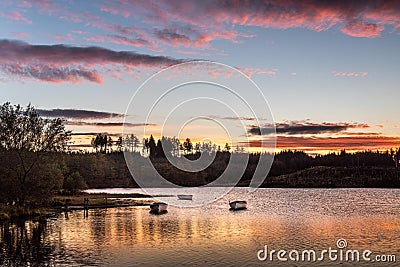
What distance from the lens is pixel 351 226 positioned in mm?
64875

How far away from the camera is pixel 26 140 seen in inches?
3039

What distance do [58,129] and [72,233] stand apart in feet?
97.9

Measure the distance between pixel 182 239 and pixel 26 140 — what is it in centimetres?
3853


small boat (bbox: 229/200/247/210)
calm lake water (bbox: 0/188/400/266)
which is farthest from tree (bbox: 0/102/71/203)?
small boat (bbox: 229/200/247/210)

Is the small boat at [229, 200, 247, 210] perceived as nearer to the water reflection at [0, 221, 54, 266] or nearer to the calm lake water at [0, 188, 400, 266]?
the calm lake water at [0, 188, 400, 266]

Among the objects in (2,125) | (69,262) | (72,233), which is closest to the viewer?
(69,262)

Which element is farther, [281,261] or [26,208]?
[26,208]

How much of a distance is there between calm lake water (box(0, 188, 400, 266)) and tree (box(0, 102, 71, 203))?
9.29 metres

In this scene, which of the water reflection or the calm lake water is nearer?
the water reflection

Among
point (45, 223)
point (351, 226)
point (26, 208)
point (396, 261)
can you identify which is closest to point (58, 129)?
point (26, 208)

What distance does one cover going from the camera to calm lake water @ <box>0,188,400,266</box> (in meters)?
40.3

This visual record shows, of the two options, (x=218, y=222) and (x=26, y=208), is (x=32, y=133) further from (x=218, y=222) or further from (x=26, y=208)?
(x=218, y=222)

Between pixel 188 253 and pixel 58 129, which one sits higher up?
pixel 58 129
